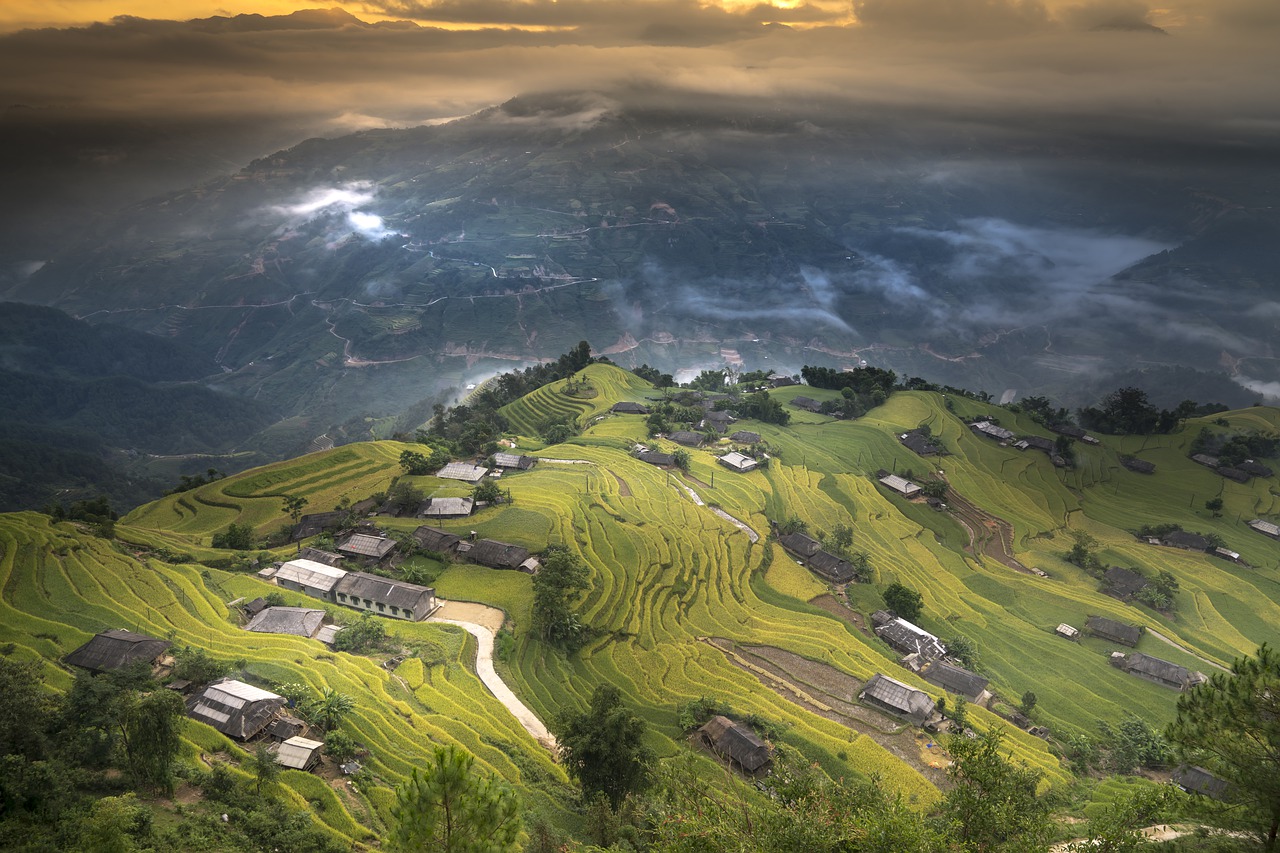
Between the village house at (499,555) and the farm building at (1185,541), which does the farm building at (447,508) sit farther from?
the farm building at (1185,541)

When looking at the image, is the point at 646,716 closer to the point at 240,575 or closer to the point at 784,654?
the point at 784,654

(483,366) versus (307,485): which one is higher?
(307,485)

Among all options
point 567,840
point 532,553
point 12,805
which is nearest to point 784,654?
point 532,553

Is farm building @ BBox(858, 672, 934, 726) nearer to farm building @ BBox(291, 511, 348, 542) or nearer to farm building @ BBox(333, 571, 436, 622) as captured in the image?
farm building @ BBox(333, 571, 436, 622)

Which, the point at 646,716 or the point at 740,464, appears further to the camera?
the point at 740,464

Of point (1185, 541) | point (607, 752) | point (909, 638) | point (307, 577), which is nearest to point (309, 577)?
point (307, 577)

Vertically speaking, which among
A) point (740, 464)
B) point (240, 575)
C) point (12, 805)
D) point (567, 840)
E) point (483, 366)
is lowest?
point (483, 366)
